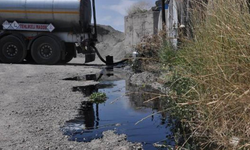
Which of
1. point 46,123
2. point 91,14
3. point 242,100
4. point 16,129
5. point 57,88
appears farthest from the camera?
point 91,14

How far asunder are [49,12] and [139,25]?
708 centimetres

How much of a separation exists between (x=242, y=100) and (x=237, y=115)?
0.47ft

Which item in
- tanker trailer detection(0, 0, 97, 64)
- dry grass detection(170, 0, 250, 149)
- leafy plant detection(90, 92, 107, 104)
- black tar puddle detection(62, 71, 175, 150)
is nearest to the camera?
dry grass detection(170, 0, 250, 149)

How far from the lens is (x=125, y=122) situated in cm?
490

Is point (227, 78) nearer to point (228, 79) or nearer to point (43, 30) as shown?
point (228, 79)

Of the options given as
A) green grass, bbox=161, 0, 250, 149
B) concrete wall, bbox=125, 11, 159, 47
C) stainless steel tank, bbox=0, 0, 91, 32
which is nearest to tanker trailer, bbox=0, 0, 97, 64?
stainless steel tank, bbox=0, 0, 91, 32

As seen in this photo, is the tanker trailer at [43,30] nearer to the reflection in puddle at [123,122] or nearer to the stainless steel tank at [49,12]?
the stainless steel tank at [49,12]

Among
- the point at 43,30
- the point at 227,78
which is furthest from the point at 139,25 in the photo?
the point at 227,78

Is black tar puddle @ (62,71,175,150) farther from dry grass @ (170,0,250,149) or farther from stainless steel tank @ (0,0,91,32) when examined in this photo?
stainless steel tank @ (0,0,91,32)

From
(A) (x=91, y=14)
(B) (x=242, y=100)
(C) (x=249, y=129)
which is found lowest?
(C) (x=249, y=129)

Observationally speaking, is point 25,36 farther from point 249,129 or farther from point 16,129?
point 249,129

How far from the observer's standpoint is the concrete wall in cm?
1838

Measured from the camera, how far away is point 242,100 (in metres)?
2.38

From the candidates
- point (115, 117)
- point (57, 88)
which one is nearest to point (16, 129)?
point (115, 117)
